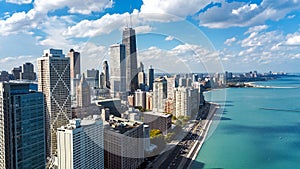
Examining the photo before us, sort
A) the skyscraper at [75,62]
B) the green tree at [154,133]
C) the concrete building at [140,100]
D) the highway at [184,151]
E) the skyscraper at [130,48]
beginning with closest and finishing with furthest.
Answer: the skyscraper at [130,48] → the skyscraper at [75,62] → the highway at [184,151] → the green tree at [154,133] → the concrete building at [140,100]

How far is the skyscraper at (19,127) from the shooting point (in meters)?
2.24

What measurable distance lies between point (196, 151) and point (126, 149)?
172 cm

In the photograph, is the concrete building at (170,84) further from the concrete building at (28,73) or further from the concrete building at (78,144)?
the concrete building at (28,73)

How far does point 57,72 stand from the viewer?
4.57 meters

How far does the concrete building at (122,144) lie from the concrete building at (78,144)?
0.46ft

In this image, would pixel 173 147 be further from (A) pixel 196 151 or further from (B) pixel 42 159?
(B) pixel 42 159

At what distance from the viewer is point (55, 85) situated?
452 centimetres

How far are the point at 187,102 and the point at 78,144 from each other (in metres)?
2.44

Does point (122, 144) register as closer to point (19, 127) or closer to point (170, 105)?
point (19, 127)

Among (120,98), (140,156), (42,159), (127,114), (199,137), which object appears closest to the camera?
(42,159)

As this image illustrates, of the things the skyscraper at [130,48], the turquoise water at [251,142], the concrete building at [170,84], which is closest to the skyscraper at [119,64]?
the skyscraper at [130,48]

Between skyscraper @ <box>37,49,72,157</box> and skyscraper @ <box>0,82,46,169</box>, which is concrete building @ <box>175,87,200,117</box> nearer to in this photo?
skyscraper @ <box>37,49,72,157</box>

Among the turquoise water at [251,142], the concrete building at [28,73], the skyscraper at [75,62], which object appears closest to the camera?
the skyscraper at [75,62]

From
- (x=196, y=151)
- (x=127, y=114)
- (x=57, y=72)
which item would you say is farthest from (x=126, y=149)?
(x=57, y=72)
